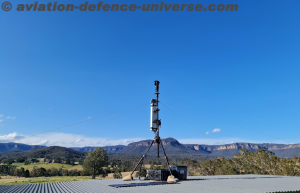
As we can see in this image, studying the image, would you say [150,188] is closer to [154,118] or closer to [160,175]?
[160,175]

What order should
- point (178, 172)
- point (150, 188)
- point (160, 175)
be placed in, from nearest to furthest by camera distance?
point (150, 188) < point (160, 175) < point (178, 172)

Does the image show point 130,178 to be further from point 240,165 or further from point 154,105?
point 240,165

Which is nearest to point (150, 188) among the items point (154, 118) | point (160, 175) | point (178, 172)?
point (160, 175)

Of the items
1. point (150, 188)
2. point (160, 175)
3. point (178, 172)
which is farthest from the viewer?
point (178, 172)

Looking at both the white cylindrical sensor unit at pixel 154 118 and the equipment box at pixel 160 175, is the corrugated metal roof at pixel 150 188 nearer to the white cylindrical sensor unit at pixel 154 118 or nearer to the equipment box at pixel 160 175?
the equipment box at pixel 160 175

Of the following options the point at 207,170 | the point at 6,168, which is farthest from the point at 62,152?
the point at 207,170

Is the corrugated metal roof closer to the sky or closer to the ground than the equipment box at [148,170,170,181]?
closer to the ground

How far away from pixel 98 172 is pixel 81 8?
4164 centimetres

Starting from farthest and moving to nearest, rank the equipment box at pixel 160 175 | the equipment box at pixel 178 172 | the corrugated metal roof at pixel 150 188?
the equipment box at pixel 178 172 < the equipment box at pixel 160 175 < the corrugated metal roof at pixel 150 188

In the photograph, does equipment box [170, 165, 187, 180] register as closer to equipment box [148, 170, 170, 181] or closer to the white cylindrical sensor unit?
equipment box [148, 170, 170, 181]

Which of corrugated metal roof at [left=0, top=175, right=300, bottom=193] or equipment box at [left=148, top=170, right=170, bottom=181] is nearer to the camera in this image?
corrugated metal roof at [left=0, top=175, right=300, bottom=193]

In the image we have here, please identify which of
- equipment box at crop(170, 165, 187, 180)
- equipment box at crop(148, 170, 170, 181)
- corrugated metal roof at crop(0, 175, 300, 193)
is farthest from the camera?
equipment box at crop(170, 165, 187, 180)

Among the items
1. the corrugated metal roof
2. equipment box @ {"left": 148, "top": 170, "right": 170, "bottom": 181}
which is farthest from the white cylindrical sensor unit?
the corrugated metal roof

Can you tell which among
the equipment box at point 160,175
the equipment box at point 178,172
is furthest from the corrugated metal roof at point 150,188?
the equipment box at point 178,172
